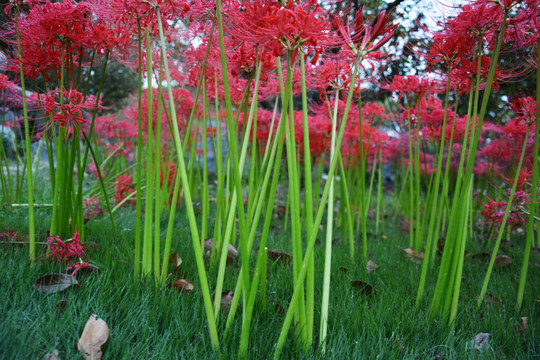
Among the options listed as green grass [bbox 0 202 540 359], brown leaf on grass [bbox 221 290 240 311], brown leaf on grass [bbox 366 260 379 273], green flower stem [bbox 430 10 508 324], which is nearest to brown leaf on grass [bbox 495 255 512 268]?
green grass [bbox 0 202 540 359]

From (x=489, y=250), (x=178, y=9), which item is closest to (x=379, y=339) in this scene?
(x=178, y=9)

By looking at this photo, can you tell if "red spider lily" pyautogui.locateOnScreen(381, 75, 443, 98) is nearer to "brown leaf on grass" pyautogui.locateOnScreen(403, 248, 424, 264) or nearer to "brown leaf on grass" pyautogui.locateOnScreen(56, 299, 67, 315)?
"brown leaf on grass" pyautogui.locateOnScreen(403, 248, 424, 264)

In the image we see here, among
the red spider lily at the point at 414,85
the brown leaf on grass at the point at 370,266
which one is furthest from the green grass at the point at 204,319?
the red spider lily at the point at 414,85

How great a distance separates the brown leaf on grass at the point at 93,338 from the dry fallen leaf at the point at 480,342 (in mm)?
1094

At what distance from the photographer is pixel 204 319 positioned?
1.06 m

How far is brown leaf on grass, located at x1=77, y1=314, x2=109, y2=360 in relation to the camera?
0.84 m

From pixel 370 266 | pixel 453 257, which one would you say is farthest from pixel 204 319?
pixel 370 266

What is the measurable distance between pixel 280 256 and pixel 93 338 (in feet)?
3.41

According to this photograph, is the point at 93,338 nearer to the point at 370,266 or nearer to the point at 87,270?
the point at 87,270

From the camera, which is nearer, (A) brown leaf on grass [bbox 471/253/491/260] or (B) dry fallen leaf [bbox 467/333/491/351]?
(B) dry fallen leaf [bbox 467/333/491/351]

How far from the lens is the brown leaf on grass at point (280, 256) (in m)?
1.72

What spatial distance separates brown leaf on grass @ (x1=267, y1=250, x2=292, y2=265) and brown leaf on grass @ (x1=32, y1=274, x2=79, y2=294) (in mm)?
893

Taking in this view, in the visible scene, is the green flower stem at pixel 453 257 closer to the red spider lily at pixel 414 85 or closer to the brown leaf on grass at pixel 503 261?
the red spider lily at pixel 414 85

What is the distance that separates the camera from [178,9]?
3.92ft
